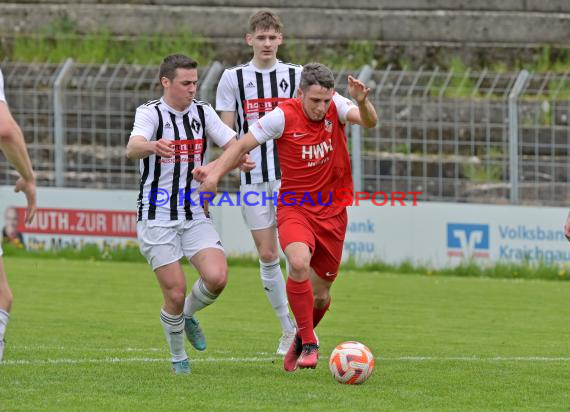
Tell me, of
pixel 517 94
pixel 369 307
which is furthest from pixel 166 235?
pixel 517 94

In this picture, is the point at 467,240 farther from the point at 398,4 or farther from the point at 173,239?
the point at 173,239

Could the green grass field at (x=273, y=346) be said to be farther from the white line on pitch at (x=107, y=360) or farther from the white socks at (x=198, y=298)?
the white socks at (x=198, y=298)

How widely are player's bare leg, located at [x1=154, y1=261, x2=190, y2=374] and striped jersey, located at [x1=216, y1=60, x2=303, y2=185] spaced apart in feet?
6.68

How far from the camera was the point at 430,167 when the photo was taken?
19656 millimetres

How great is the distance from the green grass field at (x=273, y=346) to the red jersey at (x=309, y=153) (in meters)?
1.19

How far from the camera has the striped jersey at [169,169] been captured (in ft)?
31.1

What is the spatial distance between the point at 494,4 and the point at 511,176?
658 centimetres

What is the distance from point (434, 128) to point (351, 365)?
11010 mm

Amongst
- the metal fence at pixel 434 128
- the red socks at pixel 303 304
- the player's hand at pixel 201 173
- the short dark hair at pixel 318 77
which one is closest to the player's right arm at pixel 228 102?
→ the short dark hair at pixel 318 77

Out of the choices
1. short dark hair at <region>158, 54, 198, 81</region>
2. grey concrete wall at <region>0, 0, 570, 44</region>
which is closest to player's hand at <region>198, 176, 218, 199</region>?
short dark hair at <region>158, 54, 198, 81</region>

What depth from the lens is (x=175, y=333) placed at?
9352mm

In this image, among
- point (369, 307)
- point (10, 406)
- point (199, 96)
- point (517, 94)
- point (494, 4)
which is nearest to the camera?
point (10, 406)

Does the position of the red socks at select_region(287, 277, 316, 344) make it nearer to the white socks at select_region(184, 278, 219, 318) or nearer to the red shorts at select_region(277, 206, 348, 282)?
the red shorts at select_region(277, 206, 348, 282)

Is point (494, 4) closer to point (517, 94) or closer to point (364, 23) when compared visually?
point (364, 23)
